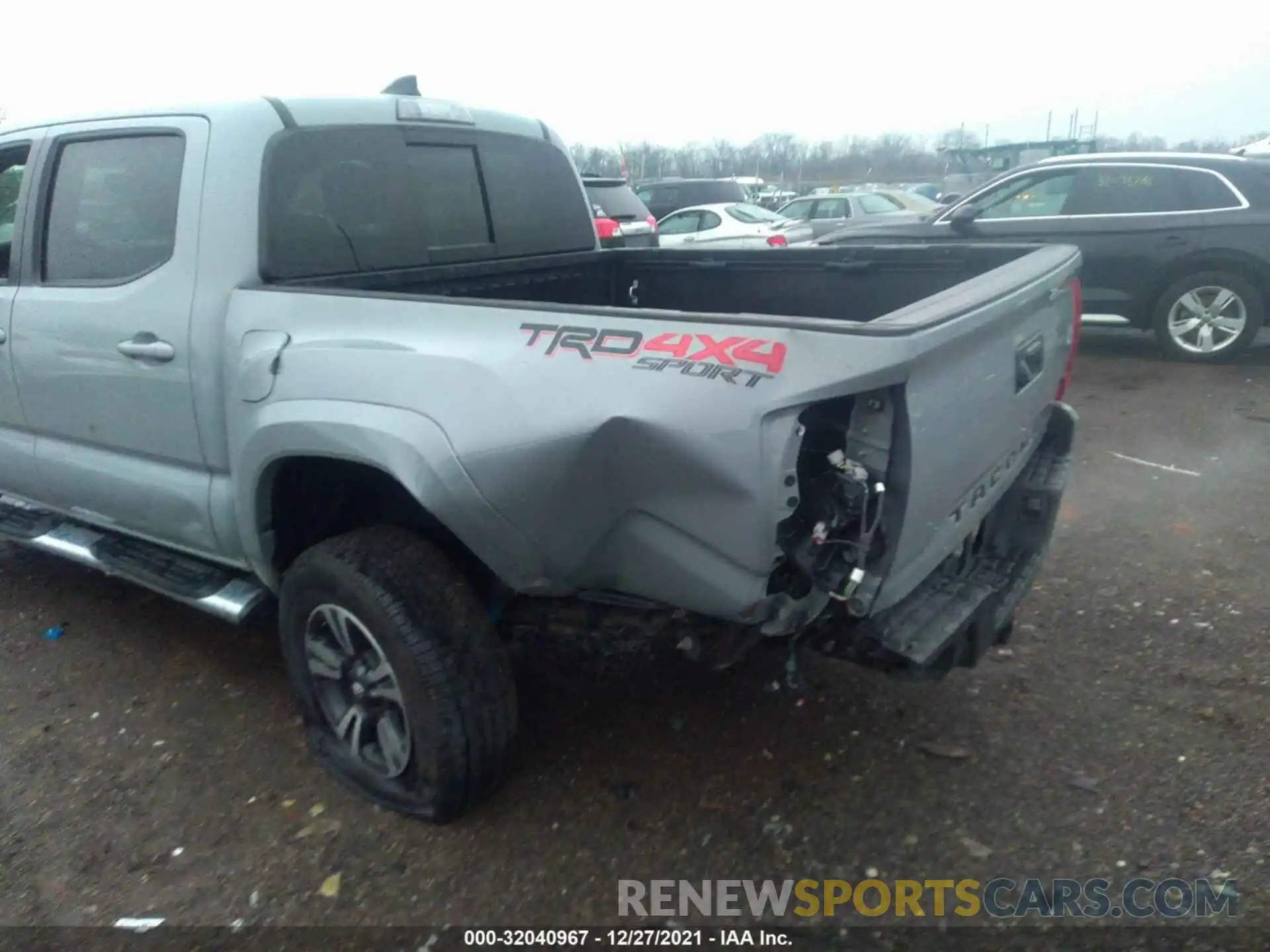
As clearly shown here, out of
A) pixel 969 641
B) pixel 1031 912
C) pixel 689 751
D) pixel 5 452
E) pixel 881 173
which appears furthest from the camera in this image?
pixel 881 173

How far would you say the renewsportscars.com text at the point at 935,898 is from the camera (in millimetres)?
2469

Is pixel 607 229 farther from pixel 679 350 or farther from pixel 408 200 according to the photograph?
pixel 679 350

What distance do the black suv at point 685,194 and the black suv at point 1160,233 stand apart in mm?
8109

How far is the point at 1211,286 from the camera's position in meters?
8.05

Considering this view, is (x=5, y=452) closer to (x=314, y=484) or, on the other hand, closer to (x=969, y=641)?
(x=314, y=484)

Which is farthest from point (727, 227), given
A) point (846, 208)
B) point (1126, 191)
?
point (1126, 191)

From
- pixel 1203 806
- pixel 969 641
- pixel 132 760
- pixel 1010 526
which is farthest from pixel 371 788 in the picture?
pixel 1203 806

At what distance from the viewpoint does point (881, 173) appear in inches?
1543

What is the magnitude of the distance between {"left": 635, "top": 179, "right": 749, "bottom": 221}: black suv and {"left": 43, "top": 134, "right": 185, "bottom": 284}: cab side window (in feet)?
44.2

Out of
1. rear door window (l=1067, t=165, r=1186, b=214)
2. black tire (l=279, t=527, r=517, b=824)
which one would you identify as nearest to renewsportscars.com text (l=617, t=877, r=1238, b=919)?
black tire (l=279, t=527, r=517, b=824)

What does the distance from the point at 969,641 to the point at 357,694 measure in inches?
67.9

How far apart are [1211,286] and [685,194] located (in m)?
10.5

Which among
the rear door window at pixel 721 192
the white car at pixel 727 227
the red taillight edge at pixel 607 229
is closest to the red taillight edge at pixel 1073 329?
the red taillight edge at pixel 607 229

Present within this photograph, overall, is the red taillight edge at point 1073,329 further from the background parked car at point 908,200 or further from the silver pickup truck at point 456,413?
the background parked car at point 908,200
